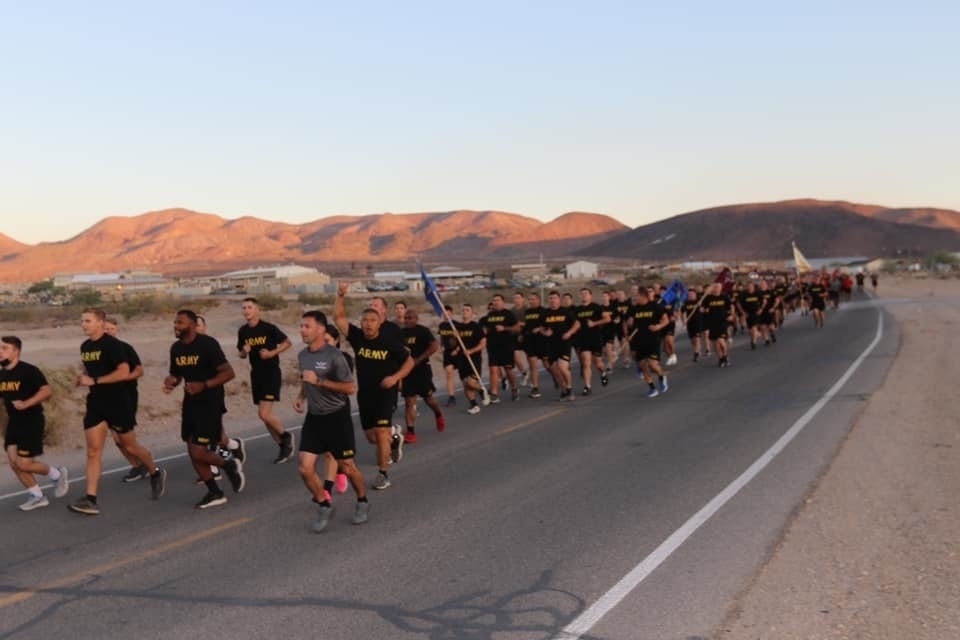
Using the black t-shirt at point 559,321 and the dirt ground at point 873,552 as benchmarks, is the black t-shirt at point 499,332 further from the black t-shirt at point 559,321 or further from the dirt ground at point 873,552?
the dirt ground at point 873,552

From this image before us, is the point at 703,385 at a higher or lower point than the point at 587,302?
lower

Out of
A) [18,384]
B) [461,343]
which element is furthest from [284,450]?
[461,343]

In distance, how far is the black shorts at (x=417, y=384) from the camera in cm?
1302

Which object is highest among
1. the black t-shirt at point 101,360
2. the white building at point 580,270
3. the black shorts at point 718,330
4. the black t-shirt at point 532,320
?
the black t-shirt at point 101,360

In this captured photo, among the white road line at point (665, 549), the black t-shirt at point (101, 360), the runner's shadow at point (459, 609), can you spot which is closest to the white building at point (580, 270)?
the white road line at point (665, 549)

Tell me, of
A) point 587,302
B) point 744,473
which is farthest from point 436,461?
point 587,302

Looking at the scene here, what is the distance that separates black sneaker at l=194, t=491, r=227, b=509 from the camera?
346 inches

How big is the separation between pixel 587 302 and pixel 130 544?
11.5 metres

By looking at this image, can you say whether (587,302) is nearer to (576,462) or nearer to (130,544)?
(576,462)

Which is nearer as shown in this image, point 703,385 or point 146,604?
point 146,604

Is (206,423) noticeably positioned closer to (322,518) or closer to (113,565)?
(322,518)

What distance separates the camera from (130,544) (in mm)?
7488

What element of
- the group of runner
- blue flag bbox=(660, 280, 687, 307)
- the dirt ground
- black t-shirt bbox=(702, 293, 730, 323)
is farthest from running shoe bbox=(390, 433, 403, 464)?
blue flag bbox=(660, 280, 687, 307)

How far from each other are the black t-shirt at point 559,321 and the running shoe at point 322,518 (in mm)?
8806
